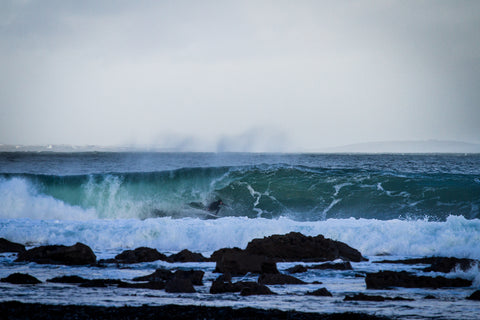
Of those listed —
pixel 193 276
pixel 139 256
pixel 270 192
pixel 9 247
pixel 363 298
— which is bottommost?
pixel 9 247

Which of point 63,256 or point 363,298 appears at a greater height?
point 363,298

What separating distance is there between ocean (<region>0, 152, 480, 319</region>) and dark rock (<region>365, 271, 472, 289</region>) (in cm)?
25

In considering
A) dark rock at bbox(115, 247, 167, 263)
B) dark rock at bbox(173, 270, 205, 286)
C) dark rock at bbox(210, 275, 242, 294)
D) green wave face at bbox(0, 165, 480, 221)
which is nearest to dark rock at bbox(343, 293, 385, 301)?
dark rock at bbox(210, 275, 242, 294)

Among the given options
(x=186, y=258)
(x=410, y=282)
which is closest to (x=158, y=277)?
(x=186, y=258)

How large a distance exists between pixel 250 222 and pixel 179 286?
7629 mm

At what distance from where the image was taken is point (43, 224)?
1595 centimetres

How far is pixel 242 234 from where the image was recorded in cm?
1403

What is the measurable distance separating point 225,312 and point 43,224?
38.4 feet

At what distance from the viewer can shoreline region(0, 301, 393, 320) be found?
5.61 meters

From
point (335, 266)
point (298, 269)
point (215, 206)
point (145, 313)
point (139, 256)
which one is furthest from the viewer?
point (215, 206)

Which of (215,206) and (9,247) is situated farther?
(215,206)

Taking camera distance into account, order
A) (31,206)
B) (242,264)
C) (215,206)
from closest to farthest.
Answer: (242,264) → (215,206) → (31,206)

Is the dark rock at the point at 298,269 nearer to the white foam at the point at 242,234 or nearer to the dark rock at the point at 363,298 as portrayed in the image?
the dark rock at the point at 363,298

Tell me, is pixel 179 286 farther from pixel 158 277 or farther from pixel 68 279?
pixel 68 279
